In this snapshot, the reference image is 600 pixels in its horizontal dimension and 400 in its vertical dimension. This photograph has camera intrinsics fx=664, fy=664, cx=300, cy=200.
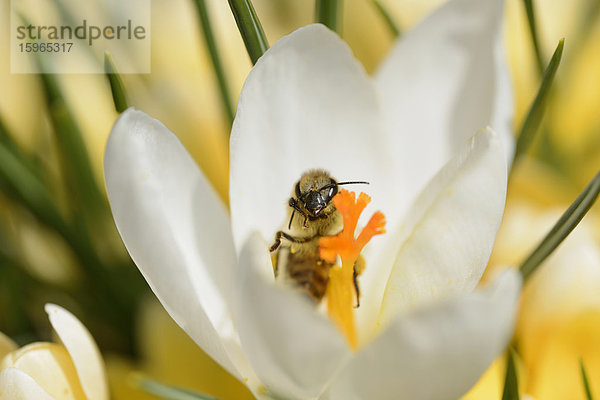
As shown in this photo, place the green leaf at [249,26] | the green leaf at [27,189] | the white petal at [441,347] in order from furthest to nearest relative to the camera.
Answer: the green leaf at [27,189], the green leaf at [249,26], the white petal at [441,347]

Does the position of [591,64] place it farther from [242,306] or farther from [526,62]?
[242,306]

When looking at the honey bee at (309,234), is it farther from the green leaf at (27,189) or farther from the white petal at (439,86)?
the green leaf at (27,189)

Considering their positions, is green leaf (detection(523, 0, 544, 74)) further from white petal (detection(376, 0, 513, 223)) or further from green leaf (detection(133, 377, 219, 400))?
green leaf (detection(133, 377, 219, 400))

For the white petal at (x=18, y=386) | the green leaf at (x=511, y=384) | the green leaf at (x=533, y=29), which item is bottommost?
the green leaf at (x=511, y=384)

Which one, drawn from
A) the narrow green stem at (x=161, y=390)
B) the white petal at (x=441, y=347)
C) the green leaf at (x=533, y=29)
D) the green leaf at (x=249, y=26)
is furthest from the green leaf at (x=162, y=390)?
the green leaf at (x=533, y=29)

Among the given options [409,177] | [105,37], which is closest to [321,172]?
[409,177]
